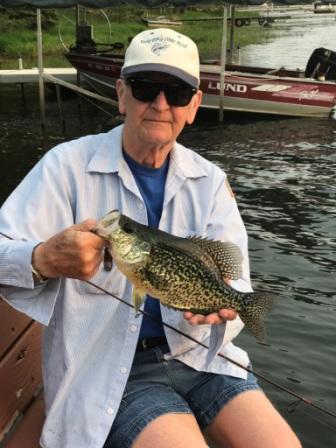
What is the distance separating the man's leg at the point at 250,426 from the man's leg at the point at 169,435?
0.79 ft

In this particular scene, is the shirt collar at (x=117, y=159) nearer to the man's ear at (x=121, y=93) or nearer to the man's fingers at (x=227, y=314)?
the man's ear at (x=121, y=93)

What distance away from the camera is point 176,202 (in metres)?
3.12

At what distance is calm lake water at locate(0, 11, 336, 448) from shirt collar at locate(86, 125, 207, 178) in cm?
284

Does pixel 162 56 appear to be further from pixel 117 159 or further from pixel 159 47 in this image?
pixel 117 159

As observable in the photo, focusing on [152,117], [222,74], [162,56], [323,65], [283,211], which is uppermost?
[162,56]

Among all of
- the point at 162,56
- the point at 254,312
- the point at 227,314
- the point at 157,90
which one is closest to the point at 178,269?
the point at 227,314

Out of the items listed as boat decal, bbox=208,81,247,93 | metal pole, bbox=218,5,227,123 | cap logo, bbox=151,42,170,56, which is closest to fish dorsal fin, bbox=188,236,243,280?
cap logo, bbox=151,42,170,56

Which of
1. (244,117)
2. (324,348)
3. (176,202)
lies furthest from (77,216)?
(244,117)

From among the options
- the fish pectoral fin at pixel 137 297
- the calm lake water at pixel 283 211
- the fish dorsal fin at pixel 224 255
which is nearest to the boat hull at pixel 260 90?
the calm lake water at pixel 283 211

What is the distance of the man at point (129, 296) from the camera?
269 cm

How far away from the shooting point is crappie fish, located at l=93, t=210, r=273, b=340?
2.52 m

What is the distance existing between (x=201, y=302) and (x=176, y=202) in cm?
60

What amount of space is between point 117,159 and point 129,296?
676mm

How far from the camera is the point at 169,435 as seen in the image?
2.62 metres
